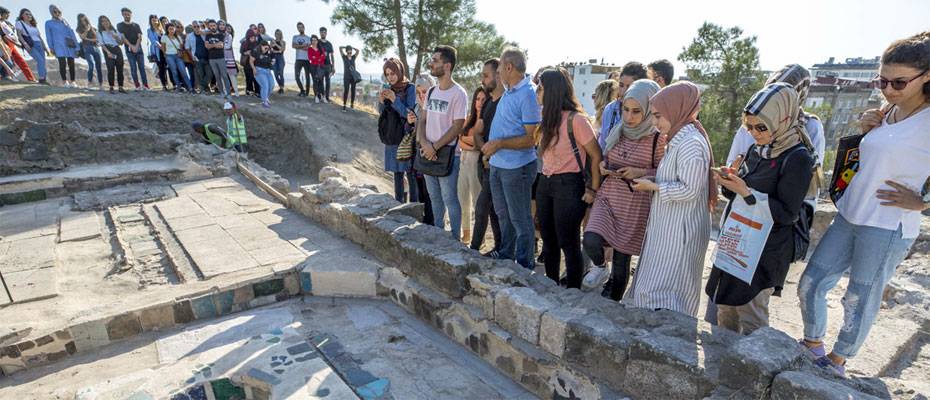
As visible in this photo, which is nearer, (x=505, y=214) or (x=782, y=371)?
(x=782, y=371)

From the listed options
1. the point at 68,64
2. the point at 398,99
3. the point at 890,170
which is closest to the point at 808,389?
the point at 890,170

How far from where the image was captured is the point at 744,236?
2.38 m

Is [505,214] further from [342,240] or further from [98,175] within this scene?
[98,175]

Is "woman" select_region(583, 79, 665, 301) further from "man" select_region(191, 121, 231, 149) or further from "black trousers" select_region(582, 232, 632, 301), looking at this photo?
"man" select_region(191, 121, 231, 149)

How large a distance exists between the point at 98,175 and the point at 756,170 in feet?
27.2

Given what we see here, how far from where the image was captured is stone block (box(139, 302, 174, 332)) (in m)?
3.37

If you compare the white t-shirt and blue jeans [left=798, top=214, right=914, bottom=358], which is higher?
the white t-shirt

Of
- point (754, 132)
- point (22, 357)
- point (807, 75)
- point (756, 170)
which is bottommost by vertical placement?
point (22, 357)

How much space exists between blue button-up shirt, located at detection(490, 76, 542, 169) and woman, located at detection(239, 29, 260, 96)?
10.6m

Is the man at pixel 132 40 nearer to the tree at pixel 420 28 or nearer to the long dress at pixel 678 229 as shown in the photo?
the tree at pixel 420 28

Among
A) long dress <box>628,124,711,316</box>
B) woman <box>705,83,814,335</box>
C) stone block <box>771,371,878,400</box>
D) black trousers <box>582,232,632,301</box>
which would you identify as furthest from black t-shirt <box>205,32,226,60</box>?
stone block <box>771,371,878,400</box>

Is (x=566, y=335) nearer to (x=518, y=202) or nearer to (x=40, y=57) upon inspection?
(x=518, y=202)

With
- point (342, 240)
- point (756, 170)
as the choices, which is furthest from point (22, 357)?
point (756, 170)

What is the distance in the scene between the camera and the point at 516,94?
343 cm
